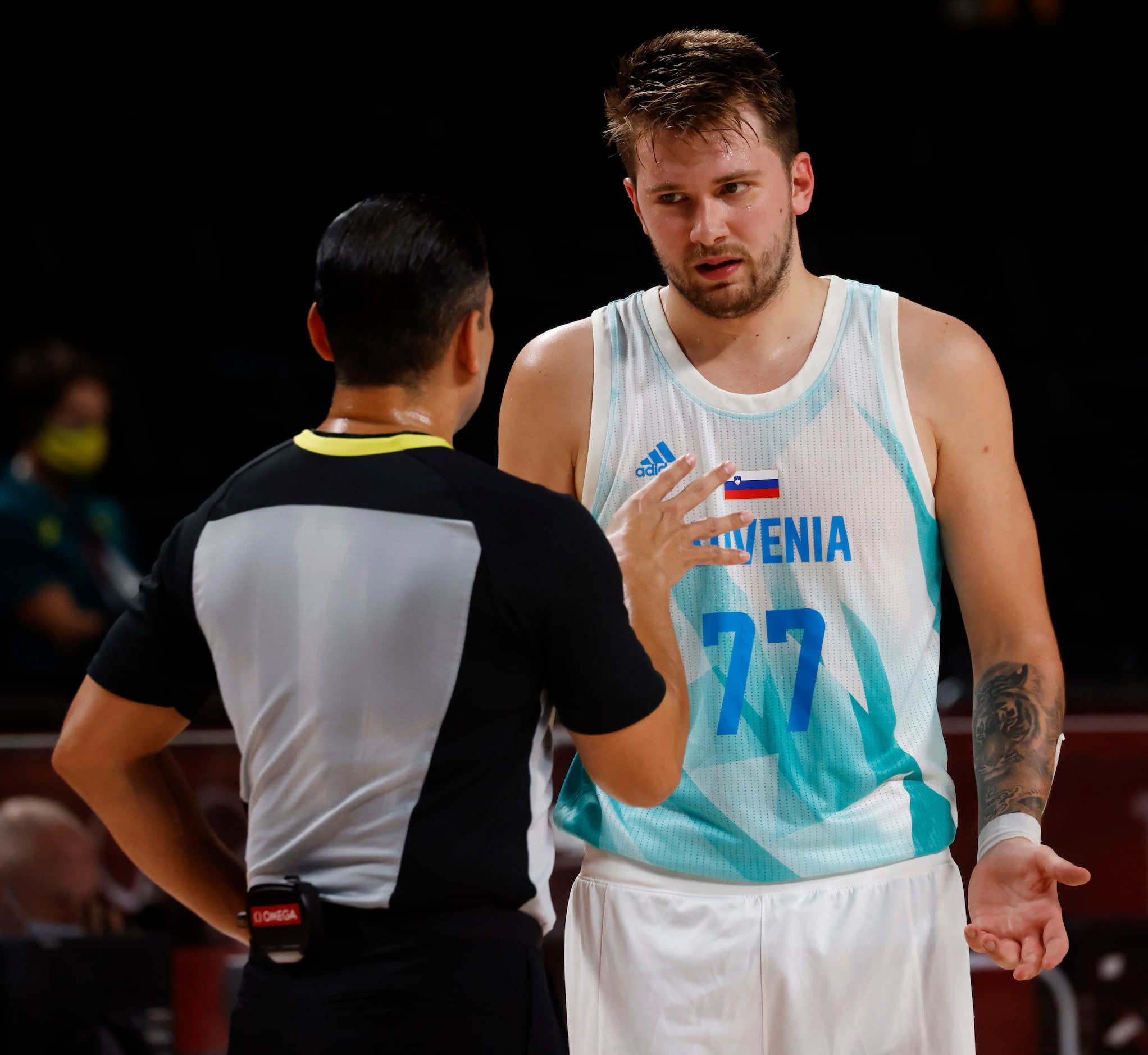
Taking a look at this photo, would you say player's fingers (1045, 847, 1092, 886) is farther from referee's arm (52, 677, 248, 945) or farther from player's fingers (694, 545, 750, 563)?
referee's arm (52, 677, 248, 945)

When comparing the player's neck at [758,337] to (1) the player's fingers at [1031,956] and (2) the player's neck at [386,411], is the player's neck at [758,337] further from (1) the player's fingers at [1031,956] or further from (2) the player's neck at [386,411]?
(1) the player's fingers at [1031,956]

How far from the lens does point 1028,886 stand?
1.63 meters

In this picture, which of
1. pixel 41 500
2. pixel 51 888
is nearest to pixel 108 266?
pixel 41 500

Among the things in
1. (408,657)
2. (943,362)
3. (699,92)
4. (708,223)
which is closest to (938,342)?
(943,362)

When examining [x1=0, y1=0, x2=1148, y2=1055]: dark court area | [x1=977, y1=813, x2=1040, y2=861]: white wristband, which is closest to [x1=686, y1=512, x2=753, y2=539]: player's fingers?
[x1=977, y1=813, x2=1040, y2=861]: white wristband

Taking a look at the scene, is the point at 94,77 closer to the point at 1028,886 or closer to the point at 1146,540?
the point at 1146,540

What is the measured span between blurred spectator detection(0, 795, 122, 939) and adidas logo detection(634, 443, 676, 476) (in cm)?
188

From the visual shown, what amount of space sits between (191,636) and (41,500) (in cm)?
297

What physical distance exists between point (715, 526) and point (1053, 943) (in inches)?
24.6

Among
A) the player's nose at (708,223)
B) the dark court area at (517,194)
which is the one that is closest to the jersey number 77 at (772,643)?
the player's nose at (708,223)

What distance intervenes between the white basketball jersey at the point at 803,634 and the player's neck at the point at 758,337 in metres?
0.03

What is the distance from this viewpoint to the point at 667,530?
1514 millimetres

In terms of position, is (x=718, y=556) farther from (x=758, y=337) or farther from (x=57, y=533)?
(x=57, y=533)

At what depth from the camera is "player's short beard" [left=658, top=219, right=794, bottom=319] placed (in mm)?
1874
